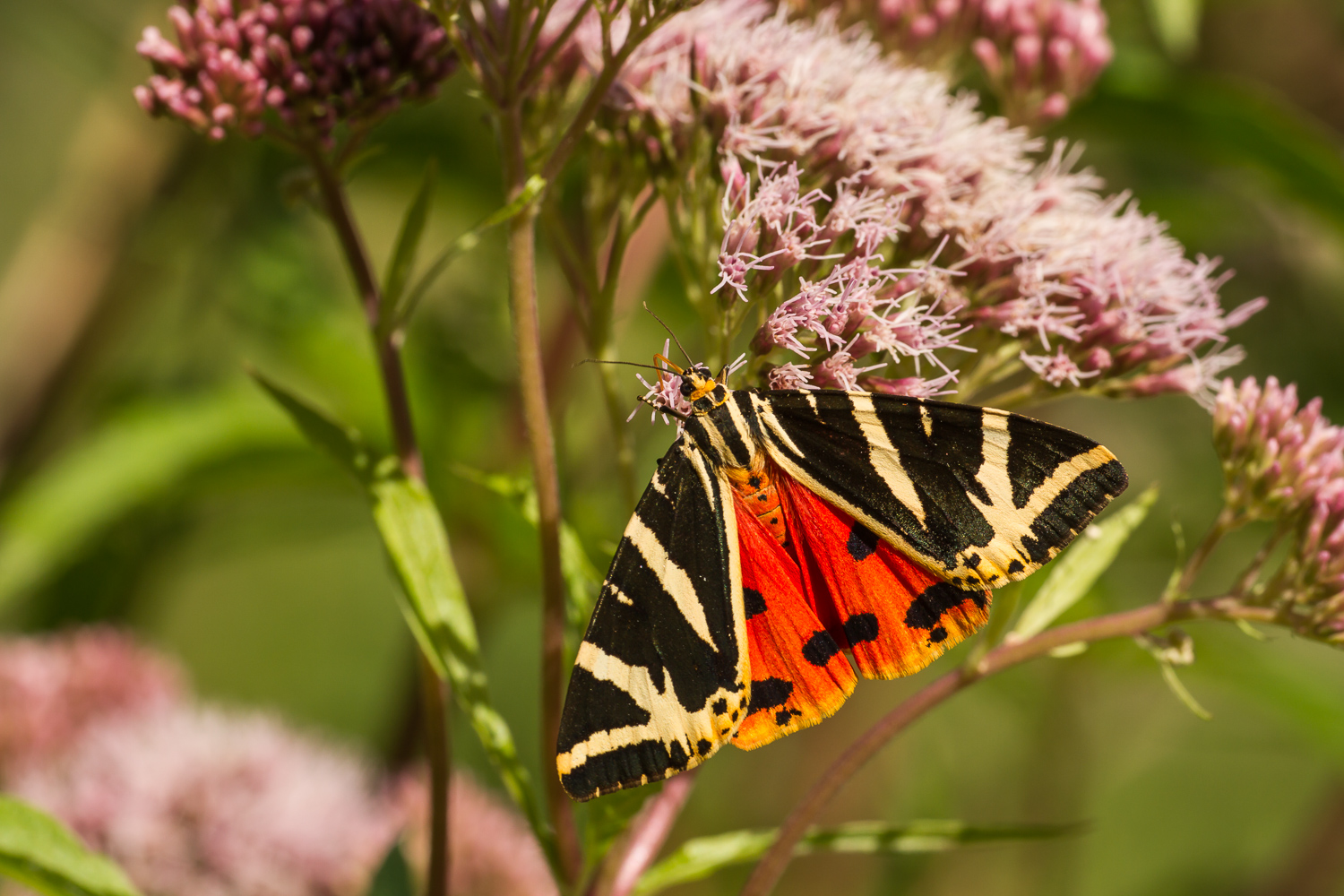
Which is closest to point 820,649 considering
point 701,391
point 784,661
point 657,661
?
point 784,661

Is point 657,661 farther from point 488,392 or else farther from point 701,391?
point 488,392

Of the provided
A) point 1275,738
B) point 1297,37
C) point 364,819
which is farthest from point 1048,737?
point 1297,37

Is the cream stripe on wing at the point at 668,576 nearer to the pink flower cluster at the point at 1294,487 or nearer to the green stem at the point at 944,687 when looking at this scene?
the green stem at the point at 944,687

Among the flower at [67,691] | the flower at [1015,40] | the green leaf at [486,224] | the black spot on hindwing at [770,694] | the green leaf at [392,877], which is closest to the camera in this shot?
the green leaf at [486,224]

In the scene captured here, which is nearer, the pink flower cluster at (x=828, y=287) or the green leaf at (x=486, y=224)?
the green leaf at (x=486, y=224)

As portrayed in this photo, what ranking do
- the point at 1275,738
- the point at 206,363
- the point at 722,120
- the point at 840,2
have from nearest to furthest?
the point at 722,120 < the point at 840,2 < the point at 206,363 < the point at 1275,738

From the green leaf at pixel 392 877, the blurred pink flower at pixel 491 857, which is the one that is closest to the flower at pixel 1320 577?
the green leaf at pixel 392 877

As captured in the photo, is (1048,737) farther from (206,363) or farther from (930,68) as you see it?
(206,363)

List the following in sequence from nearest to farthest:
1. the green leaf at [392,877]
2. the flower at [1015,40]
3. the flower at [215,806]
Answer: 1. the green leaf at [392,877]
2. the flower at [1015,40]
3. the flower at [215,806]
